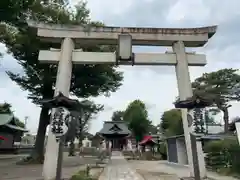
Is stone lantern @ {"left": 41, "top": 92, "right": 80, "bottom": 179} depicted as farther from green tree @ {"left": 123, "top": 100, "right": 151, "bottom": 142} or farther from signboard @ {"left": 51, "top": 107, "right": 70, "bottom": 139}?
green tree @ {"left": 123, "top": 100, "right": 151, "bottom": 142}

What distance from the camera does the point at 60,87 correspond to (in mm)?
8547

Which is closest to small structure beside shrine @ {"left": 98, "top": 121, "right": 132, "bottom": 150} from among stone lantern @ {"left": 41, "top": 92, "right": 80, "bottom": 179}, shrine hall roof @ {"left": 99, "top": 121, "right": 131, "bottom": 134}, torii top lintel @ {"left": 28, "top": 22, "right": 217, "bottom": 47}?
shrine hall roof @ {"left": 99, "top": 121, "right": 131, "bottom": 134}

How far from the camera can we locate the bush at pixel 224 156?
11.9m

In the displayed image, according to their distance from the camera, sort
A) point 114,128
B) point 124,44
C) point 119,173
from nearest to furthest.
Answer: point 124,44, point 119,173, point 114,128

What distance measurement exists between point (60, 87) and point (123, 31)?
11.5 feet

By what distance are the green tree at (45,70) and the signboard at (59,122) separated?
11.1 meters

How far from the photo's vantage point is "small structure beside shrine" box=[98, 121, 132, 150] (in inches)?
1432

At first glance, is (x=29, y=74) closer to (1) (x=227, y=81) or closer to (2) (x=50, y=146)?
(2) (x=50, y=146)

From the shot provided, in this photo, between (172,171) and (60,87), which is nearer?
(60,87)

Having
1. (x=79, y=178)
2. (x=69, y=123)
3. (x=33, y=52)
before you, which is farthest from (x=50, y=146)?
(x=33, y=52)

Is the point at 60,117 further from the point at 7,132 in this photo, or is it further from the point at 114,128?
the point at 114,128

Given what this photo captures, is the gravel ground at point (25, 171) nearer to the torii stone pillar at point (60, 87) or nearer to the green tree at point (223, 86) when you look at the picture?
the torii stone pillar at point (60, 87)

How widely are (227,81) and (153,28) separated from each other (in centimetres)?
2403

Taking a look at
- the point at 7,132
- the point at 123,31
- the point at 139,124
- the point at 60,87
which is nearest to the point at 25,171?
the point at 60,87
